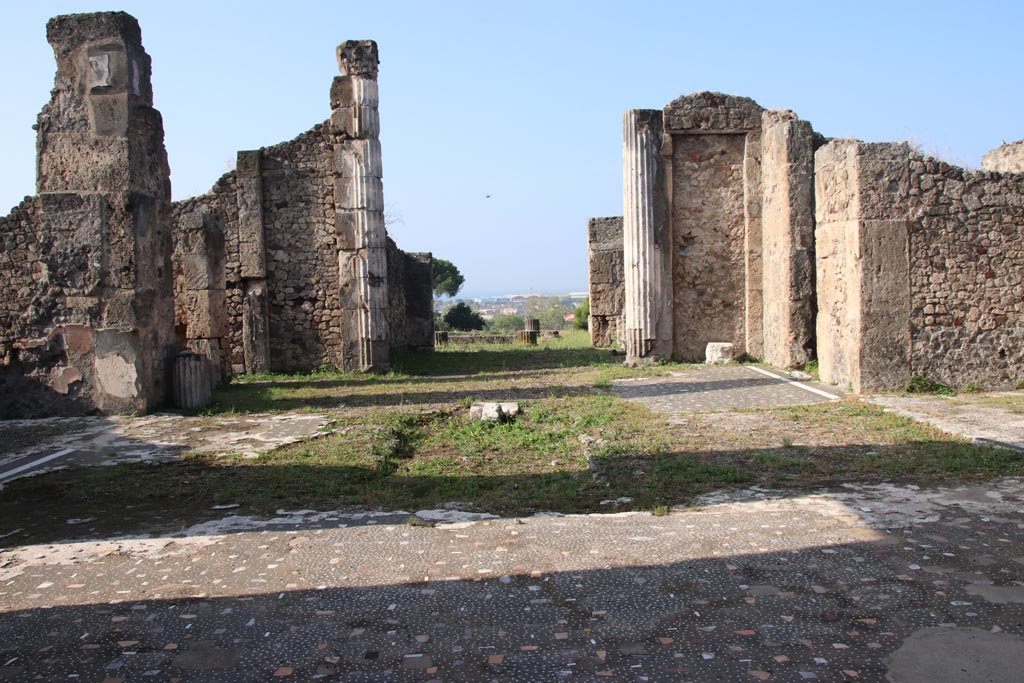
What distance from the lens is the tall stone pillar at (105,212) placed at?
9.71m

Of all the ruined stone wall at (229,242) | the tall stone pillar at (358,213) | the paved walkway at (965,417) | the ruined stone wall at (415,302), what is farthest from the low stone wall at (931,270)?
the ruined stone wall at (415,302)

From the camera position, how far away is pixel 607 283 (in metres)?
21.6

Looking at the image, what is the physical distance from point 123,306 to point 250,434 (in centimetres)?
286

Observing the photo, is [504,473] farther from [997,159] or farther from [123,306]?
[997,159]

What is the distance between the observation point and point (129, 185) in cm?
995

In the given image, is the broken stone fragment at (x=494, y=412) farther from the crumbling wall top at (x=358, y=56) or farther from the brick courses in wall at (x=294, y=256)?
the crumbling wall top at (x=358, y=56)

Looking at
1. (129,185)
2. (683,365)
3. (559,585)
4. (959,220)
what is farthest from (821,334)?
(129,185)

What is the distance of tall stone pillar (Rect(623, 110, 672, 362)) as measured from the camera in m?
14.0

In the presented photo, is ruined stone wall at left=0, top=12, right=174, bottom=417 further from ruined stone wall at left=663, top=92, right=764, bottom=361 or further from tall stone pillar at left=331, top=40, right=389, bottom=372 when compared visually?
ruined stone wall at left=663, top=92, right=764, bottom=361

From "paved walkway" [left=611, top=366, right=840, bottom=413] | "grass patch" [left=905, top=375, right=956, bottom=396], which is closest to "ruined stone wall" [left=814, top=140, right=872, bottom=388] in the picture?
"paved walkway" [left=611, top=366, right=840, bottom=413]

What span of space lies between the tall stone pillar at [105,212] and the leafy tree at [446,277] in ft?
150

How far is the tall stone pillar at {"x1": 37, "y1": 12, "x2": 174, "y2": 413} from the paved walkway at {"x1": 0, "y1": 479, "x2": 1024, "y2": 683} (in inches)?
218

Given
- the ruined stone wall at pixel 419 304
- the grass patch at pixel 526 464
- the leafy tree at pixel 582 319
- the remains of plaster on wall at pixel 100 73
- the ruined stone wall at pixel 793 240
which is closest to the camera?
the grass patch at pixel 526 464

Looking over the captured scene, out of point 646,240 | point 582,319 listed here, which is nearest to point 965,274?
point 646,240
